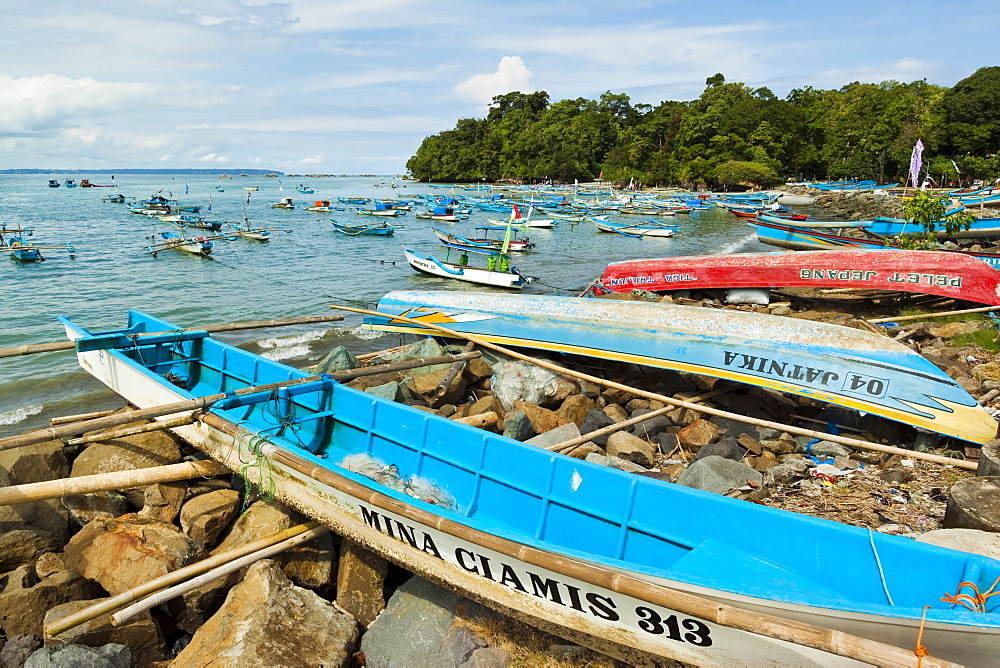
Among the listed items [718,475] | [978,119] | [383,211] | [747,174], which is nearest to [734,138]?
[747,174]

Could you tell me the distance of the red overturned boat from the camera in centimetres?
1454

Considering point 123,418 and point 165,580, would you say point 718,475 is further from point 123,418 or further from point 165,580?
point 123,418

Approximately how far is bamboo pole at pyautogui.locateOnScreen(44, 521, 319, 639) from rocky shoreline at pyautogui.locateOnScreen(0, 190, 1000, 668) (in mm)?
97

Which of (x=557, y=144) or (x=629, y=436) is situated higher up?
(x=557, y=144)

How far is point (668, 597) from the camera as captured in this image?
4.29 meters

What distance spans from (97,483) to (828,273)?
1724cm

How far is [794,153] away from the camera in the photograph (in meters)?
99.8

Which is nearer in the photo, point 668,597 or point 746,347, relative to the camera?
point 668,597

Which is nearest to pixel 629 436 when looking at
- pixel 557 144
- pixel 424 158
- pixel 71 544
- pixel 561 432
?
pixel 561 432

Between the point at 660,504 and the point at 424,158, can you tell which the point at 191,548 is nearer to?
the point at 660,504

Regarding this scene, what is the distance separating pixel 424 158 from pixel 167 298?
14007cm

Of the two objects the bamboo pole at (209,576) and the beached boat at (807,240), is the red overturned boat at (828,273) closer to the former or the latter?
the beached boat at (807,240)

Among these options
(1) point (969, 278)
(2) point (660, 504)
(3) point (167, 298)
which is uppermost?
(1) point (969, 278)

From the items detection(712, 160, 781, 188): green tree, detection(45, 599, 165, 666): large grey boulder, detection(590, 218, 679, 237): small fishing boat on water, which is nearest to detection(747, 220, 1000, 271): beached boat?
detection(590, 218, 679, 237): small fishing boat on water
